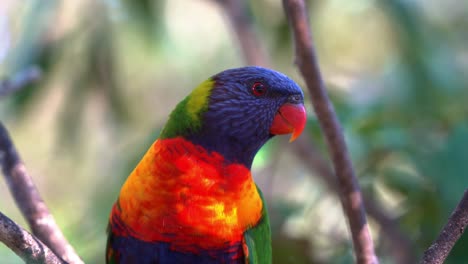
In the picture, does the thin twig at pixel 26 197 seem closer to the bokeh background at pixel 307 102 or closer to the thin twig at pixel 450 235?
the bokeh background at pixel 307 102

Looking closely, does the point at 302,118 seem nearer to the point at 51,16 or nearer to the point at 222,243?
the point at 222,243

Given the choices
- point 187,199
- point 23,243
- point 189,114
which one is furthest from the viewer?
point 189,114

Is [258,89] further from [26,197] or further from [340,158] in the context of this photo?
[26,197]

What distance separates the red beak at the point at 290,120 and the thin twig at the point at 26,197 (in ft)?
2.61

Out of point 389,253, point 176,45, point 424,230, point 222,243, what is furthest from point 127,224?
point 176,45

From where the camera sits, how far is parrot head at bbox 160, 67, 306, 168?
73.2 inches

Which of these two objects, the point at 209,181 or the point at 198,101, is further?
the point at 198,101

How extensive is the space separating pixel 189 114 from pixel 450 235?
2.93 feet

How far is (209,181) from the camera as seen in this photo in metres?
1.79

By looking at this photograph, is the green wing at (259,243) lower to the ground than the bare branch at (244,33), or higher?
lower

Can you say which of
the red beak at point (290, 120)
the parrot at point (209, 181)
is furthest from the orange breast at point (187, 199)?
the red beak at point (290, 120)

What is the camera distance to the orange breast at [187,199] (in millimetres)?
1744

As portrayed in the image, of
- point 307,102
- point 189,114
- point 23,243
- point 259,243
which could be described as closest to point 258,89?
point 189,114

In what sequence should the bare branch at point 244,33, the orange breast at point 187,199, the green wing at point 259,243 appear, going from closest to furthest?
the orange breast at point 187,199, the green wing at point 259,243, the bare branch at point 244,33
